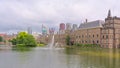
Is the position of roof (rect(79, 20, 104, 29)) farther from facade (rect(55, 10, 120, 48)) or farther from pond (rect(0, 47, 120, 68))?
pond (rect(0, 47, 120, 68))

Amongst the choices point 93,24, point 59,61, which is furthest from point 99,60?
point 93,24

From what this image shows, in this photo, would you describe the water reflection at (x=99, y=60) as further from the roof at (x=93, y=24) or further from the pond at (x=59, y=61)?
the roof at (x=93, y=24)

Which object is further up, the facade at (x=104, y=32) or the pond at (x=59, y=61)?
the facade at (x=104, y=32)

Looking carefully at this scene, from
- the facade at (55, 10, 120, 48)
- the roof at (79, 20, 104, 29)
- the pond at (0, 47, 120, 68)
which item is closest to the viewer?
the pond at (0, 47, 120, 68)

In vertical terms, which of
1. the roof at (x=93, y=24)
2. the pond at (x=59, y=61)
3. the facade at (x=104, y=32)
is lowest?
the pond at (x=59, y=61)

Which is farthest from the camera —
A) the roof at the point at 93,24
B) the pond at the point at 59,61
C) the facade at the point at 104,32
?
the roof at the point at 93,24

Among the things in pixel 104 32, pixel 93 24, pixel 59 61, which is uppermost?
pixel 93 24

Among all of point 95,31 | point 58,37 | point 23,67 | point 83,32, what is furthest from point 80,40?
point 23,67

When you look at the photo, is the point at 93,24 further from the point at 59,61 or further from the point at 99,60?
the point at 59,61

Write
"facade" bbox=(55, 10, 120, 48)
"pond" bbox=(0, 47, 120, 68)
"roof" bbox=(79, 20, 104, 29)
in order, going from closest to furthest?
1. "pond" bbox=(0, 47, 120, 68)
2. "facade" bbox=(55, 10, 120, 48)
3. "roof" bbox=(79, 20, 104, 29)

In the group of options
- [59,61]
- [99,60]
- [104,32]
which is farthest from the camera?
[104,32]

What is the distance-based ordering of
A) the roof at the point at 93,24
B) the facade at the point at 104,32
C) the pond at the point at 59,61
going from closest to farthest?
the pond at the point at 59,61, the facade at the point at 104,32, the roof at the point at 93,24

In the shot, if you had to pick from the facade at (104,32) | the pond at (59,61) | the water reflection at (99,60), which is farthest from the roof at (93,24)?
the pond at (59,61)

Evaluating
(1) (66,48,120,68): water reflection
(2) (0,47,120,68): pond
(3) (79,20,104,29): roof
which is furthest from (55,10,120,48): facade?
(2) (0,47,120,68): pond
